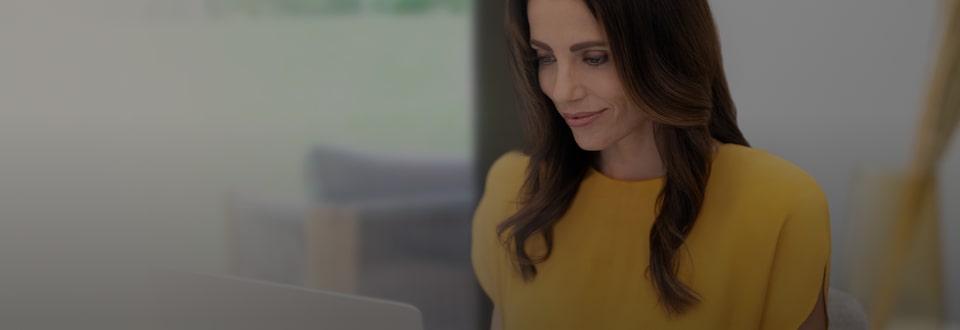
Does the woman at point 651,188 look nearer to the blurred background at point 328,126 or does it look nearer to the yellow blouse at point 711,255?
the yellow blouse at point 711,255

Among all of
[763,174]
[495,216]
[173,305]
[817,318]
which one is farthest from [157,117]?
[817,318]

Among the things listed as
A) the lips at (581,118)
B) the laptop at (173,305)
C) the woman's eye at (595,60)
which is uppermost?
the woman's eye at (595,60)

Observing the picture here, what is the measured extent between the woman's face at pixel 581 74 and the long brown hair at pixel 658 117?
0.07 ft

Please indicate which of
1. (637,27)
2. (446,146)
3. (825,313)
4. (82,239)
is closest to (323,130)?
(446,146)

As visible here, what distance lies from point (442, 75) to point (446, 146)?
133 millimetres

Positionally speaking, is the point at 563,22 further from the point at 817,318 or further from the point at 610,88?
the point at 817,318

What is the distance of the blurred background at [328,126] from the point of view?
1.58 metres

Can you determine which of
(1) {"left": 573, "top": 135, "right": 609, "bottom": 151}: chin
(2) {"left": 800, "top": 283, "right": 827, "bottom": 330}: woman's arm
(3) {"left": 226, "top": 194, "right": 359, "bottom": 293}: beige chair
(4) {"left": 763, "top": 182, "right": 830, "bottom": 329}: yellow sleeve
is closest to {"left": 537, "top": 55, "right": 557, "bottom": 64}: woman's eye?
(1) {"left": 573, "top": 135, "right": 609, "bottom": 151}: chin

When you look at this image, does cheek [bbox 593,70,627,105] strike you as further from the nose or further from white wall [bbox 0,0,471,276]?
white wall [bbox 0,0,471,276]

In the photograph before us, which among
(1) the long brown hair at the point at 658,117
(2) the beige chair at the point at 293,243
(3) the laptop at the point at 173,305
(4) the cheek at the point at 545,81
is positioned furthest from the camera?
(2) the beige chair at the point at 293,243

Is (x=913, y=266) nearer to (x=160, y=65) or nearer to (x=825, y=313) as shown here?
(x=825, y=313)

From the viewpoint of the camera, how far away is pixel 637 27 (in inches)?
54.9

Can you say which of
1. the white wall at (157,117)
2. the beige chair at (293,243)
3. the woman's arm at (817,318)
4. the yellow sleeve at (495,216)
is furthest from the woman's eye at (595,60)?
the beige chair at (293,243)

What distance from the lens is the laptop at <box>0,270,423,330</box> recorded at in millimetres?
1659
